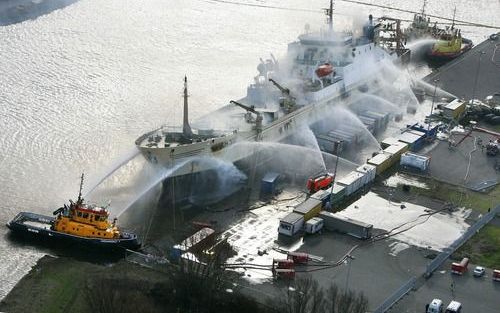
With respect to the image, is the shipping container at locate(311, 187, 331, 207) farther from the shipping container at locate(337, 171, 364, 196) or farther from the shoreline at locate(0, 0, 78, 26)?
the shoreline at locate(0, 0, 78, 26)

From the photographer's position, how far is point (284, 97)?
213 feet

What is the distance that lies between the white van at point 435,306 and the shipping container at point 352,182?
15.5 metres

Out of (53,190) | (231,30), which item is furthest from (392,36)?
(53,190)

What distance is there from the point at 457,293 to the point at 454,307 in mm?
2589

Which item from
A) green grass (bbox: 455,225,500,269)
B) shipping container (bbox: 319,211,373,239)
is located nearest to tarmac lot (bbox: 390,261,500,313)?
green grass (bbox: 455,225,500,269)

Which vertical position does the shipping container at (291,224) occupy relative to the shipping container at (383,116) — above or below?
below

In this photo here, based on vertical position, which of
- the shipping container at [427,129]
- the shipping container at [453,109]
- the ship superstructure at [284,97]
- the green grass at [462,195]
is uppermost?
the ship superstructure at [284,97]

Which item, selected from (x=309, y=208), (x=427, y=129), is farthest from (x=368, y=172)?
(x=427, y=129)

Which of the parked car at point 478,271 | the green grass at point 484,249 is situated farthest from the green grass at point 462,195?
the parked car at point 478,271

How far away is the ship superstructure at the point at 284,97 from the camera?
182 ft

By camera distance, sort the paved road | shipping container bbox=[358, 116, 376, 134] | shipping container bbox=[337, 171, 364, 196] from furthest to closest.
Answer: the paved road, shipping container bbox=[358, 116, 376, 134], shipping container bbox=[337, 171, 364, 196]

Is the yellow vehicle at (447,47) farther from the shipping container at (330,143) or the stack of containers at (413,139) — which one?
the shipping container at (330,143)

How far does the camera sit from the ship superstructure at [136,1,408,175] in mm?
55594

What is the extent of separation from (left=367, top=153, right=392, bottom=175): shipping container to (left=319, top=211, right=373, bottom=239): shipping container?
9.71 m
